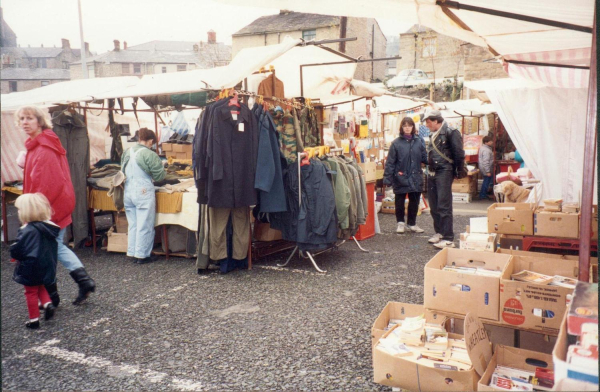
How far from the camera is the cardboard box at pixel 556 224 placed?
4.40 meters

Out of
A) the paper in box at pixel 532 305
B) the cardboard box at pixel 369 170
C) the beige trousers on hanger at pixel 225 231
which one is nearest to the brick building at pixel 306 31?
the cardboard box at pixel 369 170

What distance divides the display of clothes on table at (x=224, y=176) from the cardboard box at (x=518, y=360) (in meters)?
3.19

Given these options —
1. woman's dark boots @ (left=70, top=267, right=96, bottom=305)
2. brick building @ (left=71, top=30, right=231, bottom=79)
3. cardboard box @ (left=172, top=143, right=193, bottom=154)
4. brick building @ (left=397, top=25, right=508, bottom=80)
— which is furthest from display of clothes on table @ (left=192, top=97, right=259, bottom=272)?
brick building @ (left=397, top=25, right=508, bottom=80)

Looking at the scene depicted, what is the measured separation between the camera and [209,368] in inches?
125

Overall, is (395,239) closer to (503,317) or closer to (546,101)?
(546,101)

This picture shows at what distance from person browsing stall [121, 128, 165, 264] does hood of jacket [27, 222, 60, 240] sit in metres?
2.15

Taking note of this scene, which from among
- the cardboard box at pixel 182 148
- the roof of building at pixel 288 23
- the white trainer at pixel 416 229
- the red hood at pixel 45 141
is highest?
the roof of building at pixel 288 23

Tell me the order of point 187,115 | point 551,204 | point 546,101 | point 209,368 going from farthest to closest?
point 187,115, point 546,101, point 551,204, point 209,368

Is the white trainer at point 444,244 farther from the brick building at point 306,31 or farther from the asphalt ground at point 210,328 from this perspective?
the brick building at point 306,31

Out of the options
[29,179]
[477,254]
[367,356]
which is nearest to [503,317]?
[477,254]

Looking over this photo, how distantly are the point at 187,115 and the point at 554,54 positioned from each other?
26.9ft

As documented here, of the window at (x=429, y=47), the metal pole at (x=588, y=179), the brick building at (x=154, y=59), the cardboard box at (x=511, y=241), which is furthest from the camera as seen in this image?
the brick building at (x=154, y=59)

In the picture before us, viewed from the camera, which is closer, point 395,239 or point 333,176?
point 333,176

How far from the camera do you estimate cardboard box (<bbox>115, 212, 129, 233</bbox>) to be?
6.62m
